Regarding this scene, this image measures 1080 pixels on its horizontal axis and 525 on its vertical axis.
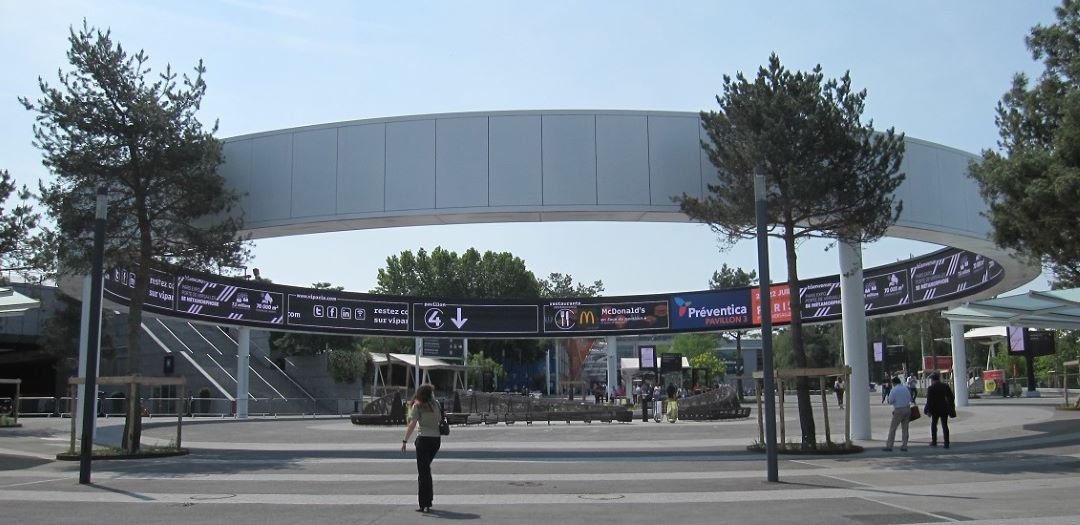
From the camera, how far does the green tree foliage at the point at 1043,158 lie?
1374 cm

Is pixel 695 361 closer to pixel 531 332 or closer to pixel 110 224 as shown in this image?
pixel 531 332

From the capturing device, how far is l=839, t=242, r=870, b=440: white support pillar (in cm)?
2159

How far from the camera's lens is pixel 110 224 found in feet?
64.5

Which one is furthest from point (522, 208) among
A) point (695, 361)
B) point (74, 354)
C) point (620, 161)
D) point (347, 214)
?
point (695, 361)

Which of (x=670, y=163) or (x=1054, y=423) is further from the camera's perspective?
(x=1054, y=423)

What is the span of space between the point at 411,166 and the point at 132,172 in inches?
248

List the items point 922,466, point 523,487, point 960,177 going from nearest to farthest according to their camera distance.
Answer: point 523,487 < point 922,466 < point 960,177

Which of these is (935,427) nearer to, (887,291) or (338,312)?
(887,291)

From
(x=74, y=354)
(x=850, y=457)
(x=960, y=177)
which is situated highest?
(x=960, y=177)

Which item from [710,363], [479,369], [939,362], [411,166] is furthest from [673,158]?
[479,369]

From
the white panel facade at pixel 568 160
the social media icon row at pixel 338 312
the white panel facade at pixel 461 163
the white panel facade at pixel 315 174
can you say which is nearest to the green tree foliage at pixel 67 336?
the social media icon row at pixel 338 312

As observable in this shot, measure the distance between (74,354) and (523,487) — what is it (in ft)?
131

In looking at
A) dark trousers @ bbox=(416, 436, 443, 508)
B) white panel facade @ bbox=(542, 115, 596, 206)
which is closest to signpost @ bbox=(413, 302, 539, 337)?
white panel facade @ bbox=(542, 115, 596, 206)

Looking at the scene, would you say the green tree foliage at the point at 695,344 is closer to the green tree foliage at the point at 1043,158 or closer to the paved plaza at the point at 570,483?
the paved plaza at the point at 570,483
